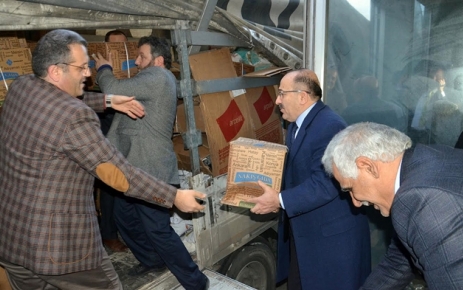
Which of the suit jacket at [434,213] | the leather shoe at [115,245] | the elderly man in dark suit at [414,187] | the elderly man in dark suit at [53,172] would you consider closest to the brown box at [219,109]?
the elderly man in dark suit at [53,172]

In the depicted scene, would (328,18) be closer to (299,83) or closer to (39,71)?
(299,83)

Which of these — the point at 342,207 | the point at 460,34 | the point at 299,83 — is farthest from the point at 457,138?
the point at 299,83

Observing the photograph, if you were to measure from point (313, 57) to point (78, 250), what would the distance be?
2.27 m

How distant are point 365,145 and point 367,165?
80 mm

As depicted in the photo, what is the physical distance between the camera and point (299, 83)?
255 centimetres

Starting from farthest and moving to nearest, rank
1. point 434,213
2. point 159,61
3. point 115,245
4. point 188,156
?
point 115,245 → point 188,156 → point 159,61 → point 434,213

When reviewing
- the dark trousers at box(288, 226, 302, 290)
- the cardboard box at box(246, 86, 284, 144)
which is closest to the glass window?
the cardboard box at box(246, 86, 284, 144)

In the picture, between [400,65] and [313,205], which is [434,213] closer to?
[313,205]

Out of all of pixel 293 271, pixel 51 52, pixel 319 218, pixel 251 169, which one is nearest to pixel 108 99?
pixel 51 52

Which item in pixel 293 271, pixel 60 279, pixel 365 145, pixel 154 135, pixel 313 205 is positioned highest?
pixel 365 145

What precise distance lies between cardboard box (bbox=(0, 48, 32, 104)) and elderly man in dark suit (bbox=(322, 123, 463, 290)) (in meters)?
2.07

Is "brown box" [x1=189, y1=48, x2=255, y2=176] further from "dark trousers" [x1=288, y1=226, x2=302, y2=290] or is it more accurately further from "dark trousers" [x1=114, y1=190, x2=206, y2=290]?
"dark trousers" [x1=288, y1=226, x2=302, y2=290]

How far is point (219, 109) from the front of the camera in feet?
10.1

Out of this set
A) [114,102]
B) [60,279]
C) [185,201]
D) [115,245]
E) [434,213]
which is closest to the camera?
[434,213]
